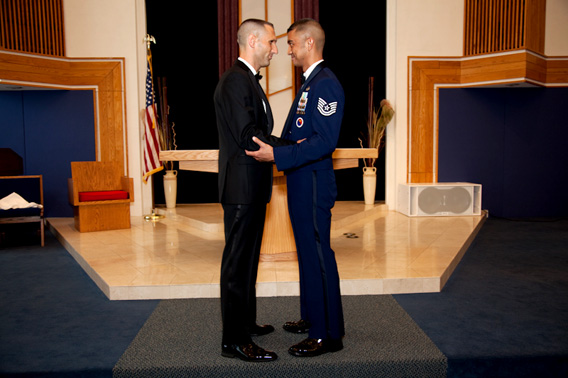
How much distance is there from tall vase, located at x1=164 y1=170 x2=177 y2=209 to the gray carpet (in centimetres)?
459

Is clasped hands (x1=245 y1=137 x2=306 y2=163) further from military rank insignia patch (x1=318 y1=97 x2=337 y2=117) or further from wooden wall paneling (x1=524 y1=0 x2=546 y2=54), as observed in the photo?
wooden wall paneling (x1=524 y1=0 x2=546 y2=54)

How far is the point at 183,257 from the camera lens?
14.4ft

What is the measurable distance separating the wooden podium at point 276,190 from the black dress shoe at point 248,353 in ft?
5.58

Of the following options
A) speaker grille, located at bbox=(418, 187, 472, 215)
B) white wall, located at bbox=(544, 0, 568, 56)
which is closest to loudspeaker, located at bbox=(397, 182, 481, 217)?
speaker grille, located at bbox=(418, 187, 472, 215)

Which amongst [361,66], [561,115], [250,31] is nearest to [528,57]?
[561,115]

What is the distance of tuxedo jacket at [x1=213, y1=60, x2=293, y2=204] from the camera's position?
7.25ft

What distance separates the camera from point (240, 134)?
2199mm

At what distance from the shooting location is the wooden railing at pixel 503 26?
6.88 metres

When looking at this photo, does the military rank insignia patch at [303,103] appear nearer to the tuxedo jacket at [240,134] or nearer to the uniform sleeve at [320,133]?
the uniform sleeve at [320,133]

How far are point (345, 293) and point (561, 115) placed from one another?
5.95m

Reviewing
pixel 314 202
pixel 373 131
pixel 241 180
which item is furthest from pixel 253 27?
pixel 373 131

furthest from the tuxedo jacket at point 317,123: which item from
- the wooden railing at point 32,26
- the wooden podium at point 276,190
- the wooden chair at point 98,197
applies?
the wooden railing at point 32,26

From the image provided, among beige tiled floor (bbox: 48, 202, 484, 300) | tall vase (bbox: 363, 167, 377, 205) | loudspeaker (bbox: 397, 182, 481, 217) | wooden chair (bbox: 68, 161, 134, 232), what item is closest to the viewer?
beige tiled floor (bbox: 48, 202, 484, 300)

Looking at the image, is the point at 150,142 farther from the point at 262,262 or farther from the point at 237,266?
the point at 237,266
